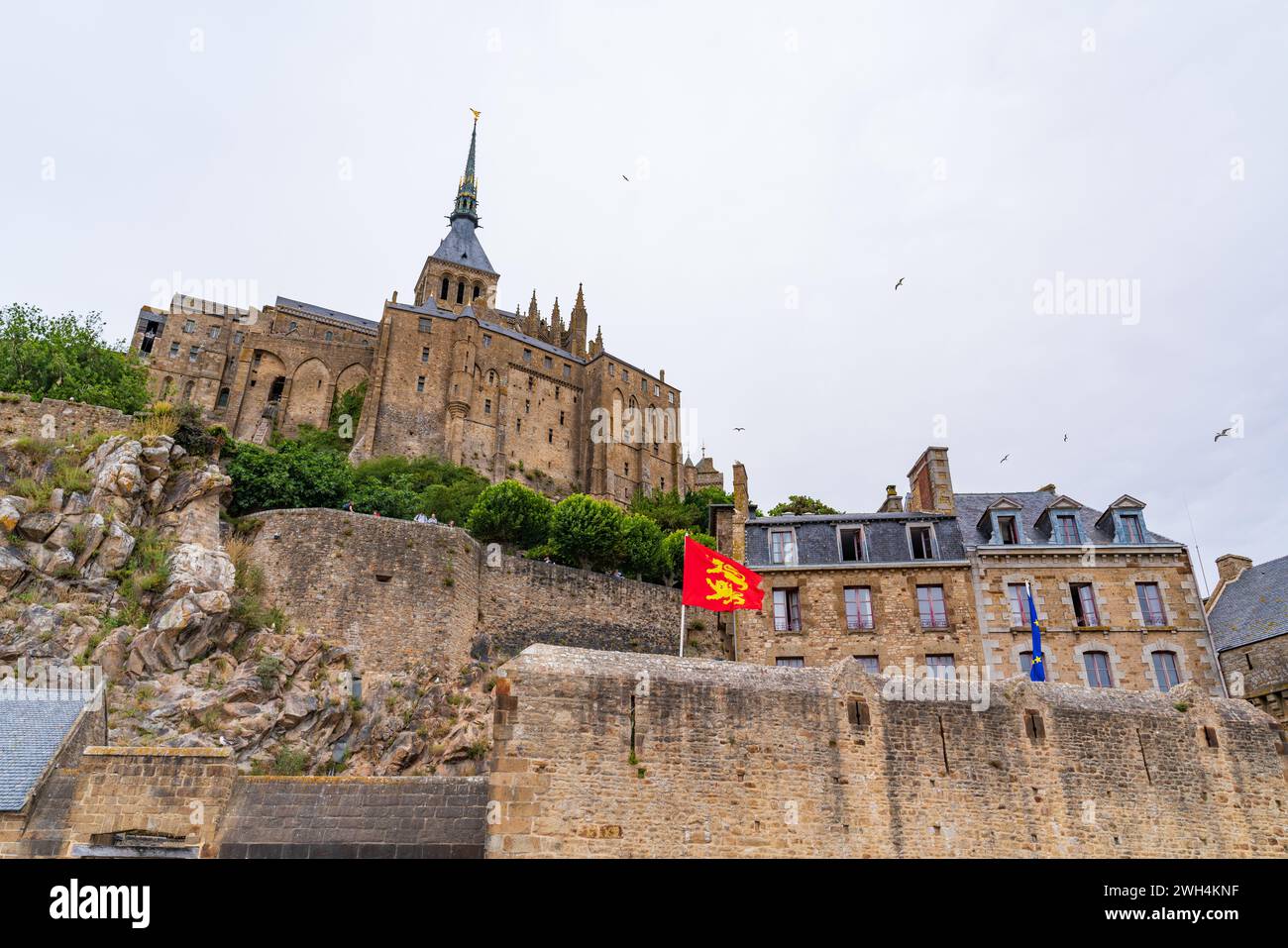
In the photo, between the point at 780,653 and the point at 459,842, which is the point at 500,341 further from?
the point at 459,842

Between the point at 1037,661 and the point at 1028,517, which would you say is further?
the point at 1028,517

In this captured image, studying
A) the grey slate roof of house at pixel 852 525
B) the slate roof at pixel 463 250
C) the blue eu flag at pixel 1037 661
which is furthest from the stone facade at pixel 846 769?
the slate roof at pixel 463 250

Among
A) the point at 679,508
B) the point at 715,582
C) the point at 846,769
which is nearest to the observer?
the point at 846,769

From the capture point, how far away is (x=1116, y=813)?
47.6 feet

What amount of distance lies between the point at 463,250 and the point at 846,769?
8917 centimetres

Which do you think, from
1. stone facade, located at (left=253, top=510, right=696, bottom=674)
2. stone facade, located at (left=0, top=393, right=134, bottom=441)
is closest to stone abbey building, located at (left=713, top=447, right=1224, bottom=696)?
stone facade, located at (left=253, top=510, right=696, bottom=674)

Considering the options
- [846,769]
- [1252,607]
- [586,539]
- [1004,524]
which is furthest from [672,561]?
[846,769]

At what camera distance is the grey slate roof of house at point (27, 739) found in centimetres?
1234

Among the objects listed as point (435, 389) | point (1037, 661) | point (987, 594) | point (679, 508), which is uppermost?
point (435, 389)

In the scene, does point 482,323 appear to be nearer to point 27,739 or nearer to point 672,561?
point 672,561

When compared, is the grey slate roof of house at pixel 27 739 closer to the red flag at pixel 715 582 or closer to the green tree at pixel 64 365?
the red flag at pixel 715 582

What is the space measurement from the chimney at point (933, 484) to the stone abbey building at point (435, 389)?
4515cm

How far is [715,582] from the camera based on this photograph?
21.0 meters
